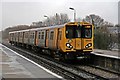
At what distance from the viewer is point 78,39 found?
20.4m

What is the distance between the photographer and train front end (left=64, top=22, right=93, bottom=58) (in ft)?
66.4

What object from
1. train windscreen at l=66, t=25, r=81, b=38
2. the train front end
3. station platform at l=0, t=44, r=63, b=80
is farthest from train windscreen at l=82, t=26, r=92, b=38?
station platform at l=0, t=44, r=63, b=80

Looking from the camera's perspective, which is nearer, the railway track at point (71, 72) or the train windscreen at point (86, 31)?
the railway track at point (71, 72)

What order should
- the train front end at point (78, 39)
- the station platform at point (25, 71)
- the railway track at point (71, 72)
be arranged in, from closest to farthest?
the station platform at point (25, 71) → the railway track at point (71, 72) → the train front end at point (78, 39)

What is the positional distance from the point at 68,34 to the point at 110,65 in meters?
3.61

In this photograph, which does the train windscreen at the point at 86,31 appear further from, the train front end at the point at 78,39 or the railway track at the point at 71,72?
the railway track at the point at 71,72

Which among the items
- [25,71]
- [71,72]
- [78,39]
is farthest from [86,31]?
[25,71]

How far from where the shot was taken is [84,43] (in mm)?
20516

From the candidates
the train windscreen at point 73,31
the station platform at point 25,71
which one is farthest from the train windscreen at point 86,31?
the station platform at point 25,71

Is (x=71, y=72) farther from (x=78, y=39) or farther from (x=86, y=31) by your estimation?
(x=86, y=31)

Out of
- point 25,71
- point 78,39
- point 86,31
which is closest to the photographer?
point 25,71

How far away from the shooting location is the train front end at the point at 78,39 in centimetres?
2023

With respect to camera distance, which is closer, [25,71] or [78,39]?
[25,71]

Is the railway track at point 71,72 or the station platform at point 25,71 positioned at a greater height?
the station platform at point 25,71
